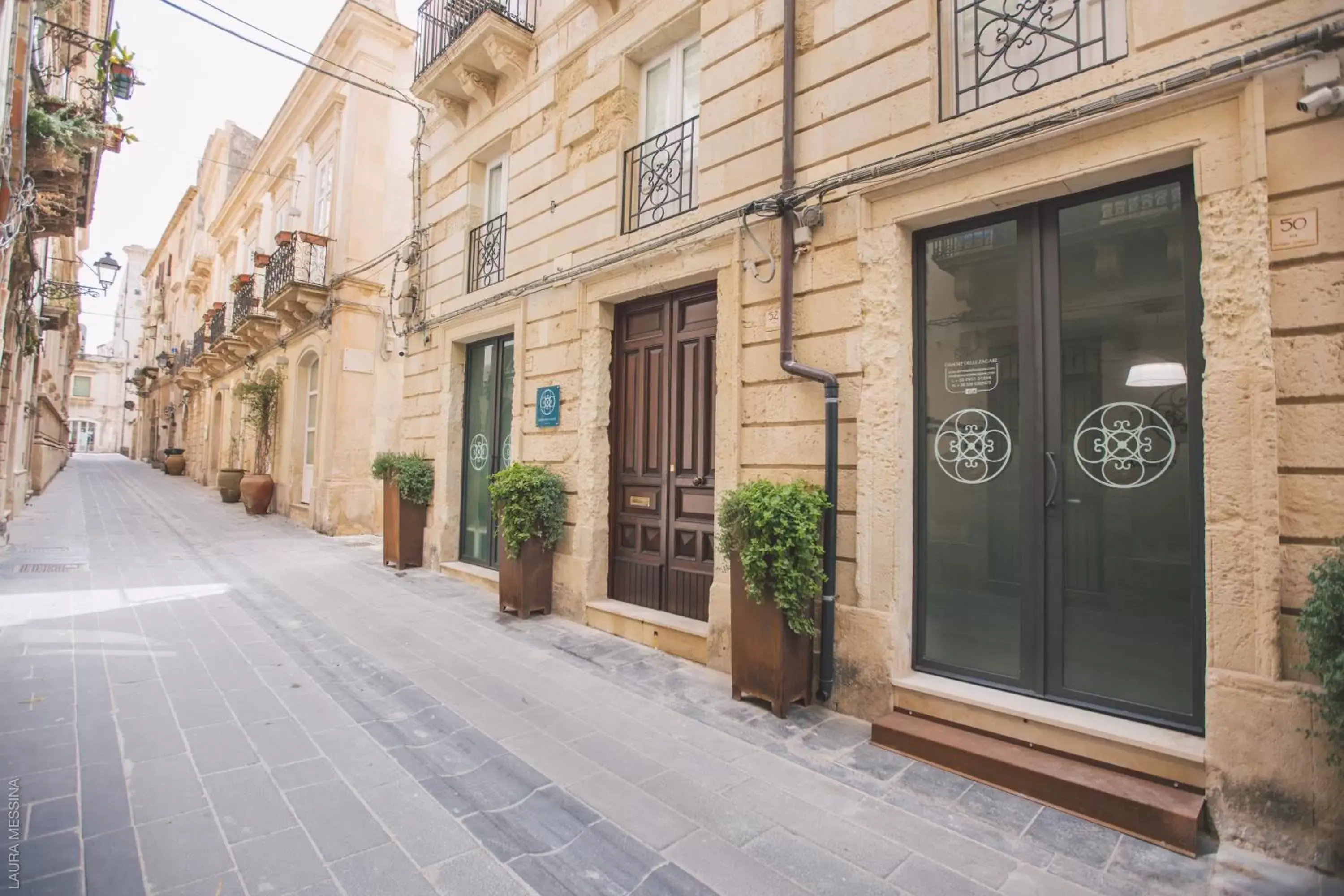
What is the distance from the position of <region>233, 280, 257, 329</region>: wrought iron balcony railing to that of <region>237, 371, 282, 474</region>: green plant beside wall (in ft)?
5.13

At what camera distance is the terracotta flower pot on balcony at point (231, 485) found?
50.3 feet

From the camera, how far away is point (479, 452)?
7633mm

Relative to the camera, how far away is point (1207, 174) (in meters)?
2.74

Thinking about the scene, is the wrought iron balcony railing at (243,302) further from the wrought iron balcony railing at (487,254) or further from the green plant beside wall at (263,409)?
the wrought iron balcony railing at (487,254)

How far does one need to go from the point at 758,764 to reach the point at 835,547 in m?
1.37

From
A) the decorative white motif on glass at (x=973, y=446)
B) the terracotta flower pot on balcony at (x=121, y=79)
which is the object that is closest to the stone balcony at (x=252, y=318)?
the terracotta flower pot on balcony at (x=121, y=79)

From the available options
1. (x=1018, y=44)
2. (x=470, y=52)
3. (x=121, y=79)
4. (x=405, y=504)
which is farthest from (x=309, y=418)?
(x=1018, y=44)

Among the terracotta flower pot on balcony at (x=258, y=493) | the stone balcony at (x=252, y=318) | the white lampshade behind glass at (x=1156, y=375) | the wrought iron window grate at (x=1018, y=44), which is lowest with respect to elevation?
the terracotta flower pot on balcony at (x=258, y=493)

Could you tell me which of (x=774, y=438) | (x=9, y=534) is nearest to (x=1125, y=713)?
(x=774, y=438)

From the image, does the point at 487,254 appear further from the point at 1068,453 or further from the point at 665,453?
the point at 1068,453

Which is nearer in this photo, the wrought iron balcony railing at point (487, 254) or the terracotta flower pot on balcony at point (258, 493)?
the wrought iron balcony railing at point (487, 254)

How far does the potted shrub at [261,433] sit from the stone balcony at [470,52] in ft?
29.9

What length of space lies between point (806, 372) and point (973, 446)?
3.55ft

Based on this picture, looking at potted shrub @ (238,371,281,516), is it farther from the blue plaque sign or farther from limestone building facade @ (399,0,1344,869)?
limestone building facade @ (399,0,1344,869)
